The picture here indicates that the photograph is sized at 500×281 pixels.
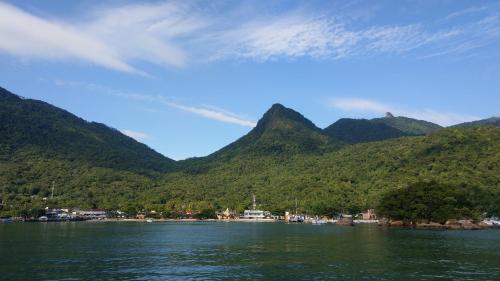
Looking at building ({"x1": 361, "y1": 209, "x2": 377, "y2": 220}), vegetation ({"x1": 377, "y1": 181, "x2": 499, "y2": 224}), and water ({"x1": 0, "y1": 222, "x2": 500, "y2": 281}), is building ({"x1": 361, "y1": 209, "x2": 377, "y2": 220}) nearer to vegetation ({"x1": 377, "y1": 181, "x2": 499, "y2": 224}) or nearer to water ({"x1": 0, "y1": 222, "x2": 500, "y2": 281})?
vegetation ({"x1": 377, "y1": 181, "x2": 499, "y2": 224})

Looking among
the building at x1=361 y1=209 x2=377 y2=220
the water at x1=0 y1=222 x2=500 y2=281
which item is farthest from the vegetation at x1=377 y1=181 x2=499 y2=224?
the water at x1=0 y1=222 x2=500 y2=281

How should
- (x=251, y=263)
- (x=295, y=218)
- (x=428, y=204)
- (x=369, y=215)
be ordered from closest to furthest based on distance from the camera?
1. (x=251, y=263)
2. (x=428, y=204)
3. (x=369, y=215)
4. (x=295, y=218)

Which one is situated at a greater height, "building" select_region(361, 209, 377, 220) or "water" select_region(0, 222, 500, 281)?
"building" select_region(361, 209, 377, 220)

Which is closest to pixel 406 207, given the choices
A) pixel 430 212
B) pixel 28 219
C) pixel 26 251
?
pixel 430 212

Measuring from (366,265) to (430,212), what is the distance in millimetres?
85309

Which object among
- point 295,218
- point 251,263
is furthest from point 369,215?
point 251,263

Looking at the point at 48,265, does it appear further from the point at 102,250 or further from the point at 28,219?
the point at 28,219

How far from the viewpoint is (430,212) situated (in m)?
122

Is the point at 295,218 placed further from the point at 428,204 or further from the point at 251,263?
the point at 251,263

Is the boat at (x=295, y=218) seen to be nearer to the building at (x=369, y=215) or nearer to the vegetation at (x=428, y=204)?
the building at (x=369, y=215)

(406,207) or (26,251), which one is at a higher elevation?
(406,207)

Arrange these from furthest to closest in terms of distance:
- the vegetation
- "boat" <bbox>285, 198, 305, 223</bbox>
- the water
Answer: "boat" <bbox>285, 198, 305, 223</bbox>
the vegetation
the water

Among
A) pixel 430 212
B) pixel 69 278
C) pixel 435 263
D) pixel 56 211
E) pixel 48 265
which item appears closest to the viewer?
pixel 69 278

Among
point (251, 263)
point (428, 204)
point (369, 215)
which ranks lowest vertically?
point (251, 263)
